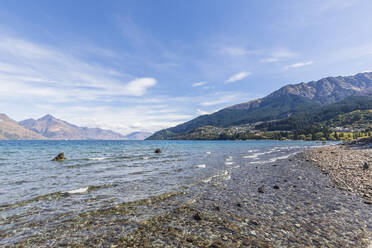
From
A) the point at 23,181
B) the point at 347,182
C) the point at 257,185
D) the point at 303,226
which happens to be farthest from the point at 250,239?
the point at 23,181

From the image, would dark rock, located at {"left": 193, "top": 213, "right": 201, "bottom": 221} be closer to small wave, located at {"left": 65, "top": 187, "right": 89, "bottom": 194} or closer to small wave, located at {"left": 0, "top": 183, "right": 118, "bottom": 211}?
small wave, located at {"left": 0, "top": 183, "right": 118, "bottom": 211}

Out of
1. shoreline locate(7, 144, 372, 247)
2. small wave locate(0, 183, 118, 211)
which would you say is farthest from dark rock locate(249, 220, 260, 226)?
small wave locate(0, 183, 118, 211)

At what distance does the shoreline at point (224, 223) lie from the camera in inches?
342

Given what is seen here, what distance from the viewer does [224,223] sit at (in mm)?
10555

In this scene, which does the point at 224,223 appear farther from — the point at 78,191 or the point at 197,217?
the point at 78,191

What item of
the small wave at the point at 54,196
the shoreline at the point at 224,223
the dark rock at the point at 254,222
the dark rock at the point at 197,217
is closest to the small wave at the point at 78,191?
the small wave at the point at 54,196

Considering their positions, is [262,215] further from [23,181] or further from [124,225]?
[23,181]

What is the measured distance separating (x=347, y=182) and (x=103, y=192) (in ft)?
80.6

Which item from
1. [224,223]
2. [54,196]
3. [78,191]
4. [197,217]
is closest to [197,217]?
[197,217]

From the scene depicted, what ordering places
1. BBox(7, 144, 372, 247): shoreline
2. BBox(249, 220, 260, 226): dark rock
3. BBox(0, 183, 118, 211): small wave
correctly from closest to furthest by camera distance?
1. BBox(7, 144, 372, 247): shoreline
2. BBox(249, 220, 260, 226): dark rock
3. BBox(0, 183, 118, 211): small wave

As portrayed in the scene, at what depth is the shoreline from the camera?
342 inches

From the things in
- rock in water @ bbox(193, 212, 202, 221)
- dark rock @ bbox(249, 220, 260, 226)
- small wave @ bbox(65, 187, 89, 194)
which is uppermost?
small wave @ bbox(65, 187, 89, 194)

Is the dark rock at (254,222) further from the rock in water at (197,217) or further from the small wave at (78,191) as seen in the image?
the small wave at (78,191)

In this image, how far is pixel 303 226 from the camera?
32.8 feet
